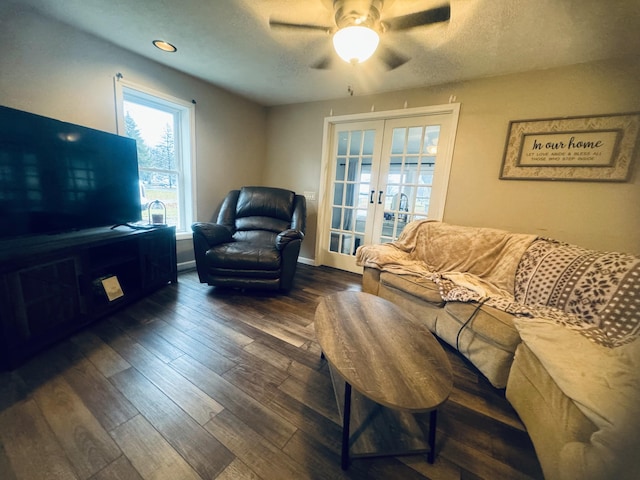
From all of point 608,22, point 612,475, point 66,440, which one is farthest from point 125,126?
point 608,22

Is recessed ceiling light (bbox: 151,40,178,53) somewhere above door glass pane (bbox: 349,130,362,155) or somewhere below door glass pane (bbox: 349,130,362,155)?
above

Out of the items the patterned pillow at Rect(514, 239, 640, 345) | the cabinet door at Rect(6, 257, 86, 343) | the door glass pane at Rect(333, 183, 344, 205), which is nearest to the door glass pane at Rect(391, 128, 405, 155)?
the door glass pane at Rect(333, 183, 344, 205)

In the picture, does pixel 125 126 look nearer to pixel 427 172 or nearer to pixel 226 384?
pixel 226 384

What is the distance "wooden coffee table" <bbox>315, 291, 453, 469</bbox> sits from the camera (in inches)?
32.9

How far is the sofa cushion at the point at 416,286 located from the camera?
1.77 metres

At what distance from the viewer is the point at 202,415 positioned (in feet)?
3.74

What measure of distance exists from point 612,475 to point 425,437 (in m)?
0.62

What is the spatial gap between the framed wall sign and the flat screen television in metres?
3.60

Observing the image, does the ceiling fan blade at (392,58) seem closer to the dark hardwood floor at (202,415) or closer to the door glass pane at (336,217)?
the door glass pane at (336,217)

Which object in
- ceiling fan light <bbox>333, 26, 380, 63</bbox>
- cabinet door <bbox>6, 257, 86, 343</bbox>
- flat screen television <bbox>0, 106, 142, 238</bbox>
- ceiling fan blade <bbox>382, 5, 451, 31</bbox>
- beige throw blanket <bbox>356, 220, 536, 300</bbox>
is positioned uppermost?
ceiling fan blade <bbox>382, 5, 451, 31</bbox>

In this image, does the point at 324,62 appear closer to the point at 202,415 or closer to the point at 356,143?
the point at 356,143

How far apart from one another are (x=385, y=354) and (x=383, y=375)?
132 mm

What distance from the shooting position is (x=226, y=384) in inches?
52.2

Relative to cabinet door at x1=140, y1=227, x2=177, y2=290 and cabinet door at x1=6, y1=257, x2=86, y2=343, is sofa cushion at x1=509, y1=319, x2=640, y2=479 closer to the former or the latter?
cabinet door at x1=6, y1=257, x2=86, y2=343
